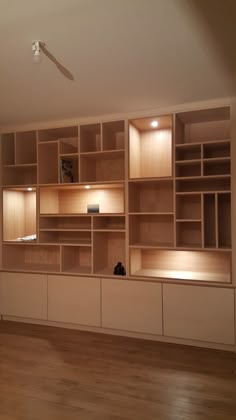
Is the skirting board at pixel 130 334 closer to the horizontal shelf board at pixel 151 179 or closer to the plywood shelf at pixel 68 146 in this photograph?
the horizontal shelf board at pixel 151 179

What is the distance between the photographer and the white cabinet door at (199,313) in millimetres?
2779

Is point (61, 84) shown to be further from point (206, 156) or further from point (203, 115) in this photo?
point (206, 156)

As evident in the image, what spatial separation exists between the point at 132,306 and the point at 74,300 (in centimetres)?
67

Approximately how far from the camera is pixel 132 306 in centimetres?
310

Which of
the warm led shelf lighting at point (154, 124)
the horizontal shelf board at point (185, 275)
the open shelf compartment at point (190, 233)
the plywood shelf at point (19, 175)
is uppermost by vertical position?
the warm led shelf lighting at point (154, 124)

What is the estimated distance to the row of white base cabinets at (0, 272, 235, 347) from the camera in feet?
9.25

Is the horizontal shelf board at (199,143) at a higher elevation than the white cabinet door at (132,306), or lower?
higher

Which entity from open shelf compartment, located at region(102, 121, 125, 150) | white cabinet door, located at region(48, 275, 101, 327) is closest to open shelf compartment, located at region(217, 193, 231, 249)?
open shelf compartment, located at region(102, 121, 125, 150)

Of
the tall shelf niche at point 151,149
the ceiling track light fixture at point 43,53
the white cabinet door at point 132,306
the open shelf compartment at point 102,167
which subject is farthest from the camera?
the open shelf compartment at point 102,167

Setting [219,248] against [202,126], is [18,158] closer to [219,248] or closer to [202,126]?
[202,126]

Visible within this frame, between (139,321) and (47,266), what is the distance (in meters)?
1.37

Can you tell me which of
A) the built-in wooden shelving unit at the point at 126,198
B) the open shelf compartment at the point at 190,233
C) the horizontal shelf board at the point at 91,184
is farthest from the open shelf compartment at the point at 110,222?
the open shelf compartment at the point at 190,233

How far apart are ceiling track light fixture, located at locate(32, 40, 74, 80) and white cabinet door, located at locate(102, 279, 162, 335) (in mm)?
2032

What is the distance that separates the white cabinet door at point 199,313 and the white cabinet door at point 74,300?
762 mm
